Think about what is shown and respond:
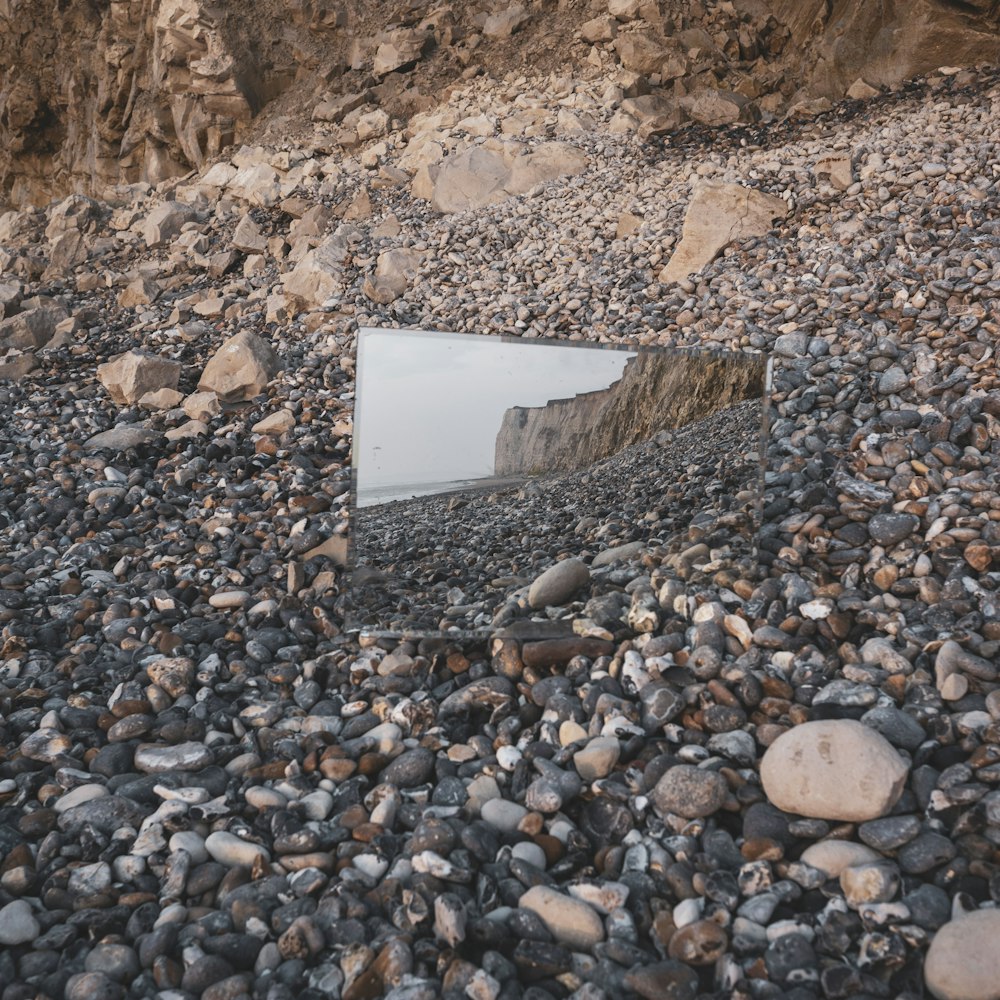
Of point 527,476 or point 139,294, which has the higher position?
point 527,476

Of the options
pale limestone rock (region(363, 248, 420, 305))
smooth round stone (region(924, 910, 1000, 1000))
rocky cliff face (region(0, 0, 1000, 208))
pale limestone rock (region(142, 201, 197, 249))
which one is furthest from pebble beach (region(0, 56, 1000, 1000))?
pale limestone rock (region(142, 201, 197, 249))

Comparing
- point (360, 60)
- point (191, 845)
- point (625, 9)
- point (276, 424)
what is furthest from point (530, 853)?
point (360, 60)

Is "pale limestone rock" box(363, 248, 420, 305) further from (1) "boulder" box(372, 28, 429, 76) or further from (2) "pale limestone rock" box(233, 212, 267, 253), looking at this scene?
(1) "boulder" box(372, 28, 429, 76)

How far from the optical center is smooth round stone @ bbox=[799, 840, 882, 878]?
57.7 inches

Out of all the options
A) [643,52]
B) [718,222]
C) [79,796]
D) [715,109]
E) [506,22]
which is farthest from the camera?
[506,22]

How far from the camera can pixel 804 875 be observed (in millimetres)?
1458

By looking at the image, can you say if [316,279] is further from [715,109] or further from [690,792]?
[690,792]

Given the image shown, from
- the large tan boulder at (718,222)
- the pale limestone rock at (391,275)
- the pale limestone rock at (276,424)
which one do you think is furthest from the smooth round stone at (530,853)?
the pale limestone rock at (391,275)

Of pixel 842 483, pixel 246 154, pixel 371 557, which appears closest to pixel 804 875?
pixel 371 557

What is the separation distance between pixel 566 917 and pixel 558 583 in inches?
39.8

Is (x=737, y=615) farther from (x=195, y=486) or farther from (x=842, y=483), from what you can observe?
(x=195, y=486)

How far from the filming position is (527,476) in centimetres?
232

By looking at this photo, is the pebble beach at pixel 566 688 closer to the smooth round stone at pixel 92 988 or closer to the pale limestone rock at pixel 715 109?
the smooth round stone at pixel 92 988

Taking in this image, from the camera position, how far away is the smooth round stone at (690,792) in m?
1.62
